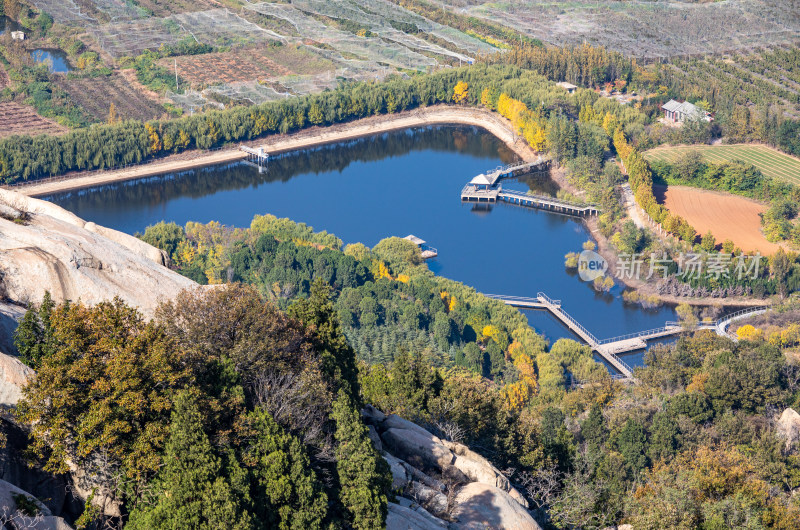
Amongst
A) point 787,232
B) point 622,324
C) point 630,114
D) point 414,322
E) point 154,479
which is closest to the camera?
point 154,479

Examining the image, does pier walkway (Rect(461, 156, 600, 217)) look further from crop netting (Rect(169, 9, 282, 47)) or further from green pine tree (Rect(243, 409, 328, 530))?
green pine tree (Rect(243, 409, 328, 530))

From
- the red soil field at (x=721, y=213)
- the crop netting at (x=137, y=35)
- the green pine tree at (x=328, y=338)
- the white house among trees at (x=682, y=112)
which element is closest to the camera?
the green pine tree at (x=328, y=338)

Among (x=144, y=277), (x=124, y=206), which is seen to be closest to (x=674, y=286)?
(x=124, y=206)

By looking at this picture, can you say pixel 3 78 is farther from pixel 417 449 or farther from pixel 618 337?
pixel 417 449

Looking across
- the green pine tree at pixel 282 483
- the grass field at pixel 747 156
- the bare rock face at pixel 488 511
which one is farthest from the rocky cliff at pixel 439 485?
the grass field at pixel 747 156

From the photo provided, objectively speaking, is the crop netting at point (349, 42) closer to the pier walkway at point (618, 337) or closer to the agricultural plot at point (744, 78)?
the agricultural plot at point (744, 78)

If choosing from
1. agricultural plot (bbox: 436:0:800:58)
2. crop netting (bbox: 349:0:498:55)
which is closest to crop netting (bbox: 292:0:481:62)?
crop netting (bbox: 349:0:498:55)

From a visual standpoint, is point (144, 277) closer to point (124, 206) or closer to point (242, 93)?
point (124, 206)
